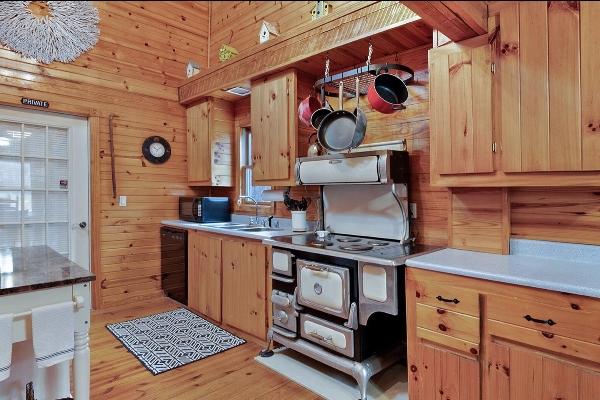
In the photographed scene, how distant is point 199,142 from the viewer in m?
4.01

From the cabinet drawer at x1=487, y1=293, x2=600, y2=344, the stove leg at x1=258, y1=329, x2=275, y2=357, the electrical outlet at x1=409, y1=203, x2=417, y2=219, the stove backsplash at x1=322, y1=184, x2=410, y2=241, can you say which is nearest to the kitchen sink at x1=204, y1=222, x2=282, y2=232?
the stove backsplash at x1=322, y1=184, x2=410, y2=241

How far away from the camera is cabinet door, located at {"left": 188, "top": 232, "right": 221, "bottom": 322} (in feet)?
10.4

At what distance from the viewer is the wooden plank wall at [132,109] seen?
3498 mm

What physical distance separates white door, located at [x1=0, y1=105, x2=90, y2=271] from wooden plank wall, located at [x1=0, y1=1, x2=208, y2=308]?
161 millimetres

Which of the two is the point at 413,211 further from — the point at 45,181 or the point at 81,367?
the point at 45,181

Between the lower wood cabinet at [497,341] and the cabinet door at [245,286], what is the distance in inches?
47.5

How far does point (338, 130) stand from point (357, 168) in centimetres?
34

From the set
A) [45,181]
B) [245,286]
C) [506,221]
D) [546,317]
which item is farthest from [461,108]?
[45,181]

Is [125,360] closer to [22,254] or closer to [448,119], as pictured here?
[22,254]

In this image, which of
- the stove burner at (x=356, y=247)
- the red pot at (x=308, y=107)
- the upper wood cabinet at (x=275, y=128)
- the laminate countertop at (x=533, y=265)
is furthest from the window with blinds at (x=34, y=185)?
the laminate countertop at (x=533, y=265)

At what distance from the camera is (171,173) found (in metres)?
4.14

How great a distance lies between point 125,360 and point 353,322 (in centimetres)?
167

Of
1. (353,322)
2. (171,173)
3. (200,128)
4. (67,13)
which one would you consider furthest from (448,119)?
(67,13)

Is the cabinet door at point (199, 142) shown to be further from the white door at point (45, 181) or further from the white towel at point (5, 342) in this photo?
the white towel at point (5, 342)
